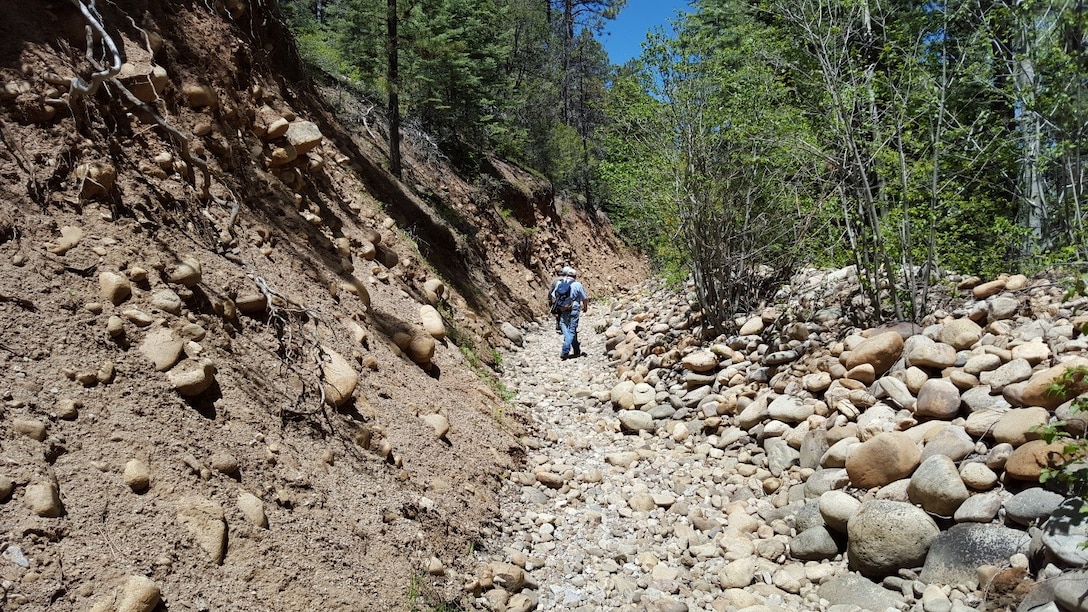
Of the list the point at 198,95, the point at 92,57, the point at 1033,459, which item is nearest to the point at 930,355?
the point at 1033,459

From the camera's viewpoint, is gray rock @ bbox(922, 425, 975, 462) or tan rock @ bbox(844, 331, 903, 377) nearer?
gray rock @ bbox(922, 425, 975, 462)

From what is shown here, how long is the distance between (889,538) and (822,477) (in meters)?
1.08

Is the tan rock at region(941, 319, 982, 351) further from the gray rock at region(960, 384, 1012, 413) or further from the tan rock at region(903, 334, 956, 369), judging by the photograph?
Result: the gray rock at region(960, 384, 1012, 413)

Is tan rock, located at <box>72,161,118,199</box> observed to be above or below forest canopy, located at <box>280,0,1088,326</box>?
below

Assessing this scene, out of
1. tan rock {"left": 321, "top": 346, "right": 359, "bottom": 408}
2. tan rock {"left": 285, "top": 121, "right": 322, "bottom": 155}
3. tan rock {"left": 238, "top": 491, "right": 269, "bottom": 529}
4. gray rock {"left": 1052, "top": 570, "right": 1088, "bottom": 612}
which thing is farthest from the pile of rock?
tan rock {"left": 285, "top": 121, "right": 322, "bottom": 155}

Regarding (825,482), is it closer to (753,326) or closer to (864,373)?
(864,373)

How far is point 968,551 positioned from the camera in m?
3.88

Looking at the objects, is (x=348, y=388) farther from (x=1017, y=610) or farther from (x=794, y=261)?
(x=794, y=261)

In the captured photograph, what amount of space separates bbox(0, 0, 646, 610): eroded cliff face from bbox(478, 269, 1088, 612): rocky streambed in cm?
79

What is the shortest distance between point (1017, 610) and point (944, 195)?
4.33 metres

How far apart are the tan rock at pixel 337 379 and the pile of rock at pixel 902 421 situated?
3462mm

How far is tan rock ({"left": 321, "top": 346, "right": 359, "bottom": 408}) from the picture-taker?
4.60 m

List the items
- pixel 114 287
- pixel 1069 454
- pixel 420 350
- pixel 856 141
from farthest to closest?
pixel 856 141 < pixel 420 350 < pixel 114 287 < pixel 1069 454

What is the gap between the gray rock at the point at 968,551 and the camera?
3775 millimetres
